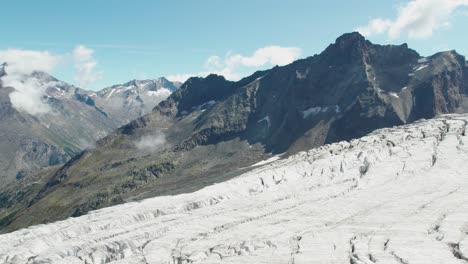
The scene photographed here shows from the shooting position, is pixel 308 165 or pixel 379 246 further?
pixel 308 165

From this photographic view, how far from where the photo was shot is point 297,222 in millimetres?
117750

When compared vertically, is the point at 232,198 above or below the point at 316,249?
above

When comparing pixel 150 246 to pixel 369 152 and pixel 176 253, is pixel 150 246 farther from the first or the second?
pixel 369 152

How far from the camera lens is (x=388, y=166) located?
16962cm

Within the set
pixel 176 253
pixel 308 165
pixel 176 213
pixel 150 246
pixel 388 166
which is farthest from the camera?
pixel 308 165

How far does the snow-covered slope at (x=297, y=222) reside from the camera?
92.2 meters

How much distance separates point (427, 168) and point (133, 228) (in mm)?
107828

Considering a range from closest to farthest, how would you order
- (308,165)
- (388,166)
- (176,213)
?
(176,213) < (388,166) < (308,165)

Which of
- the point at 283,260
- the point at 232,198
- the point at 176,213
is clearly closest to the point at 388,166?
the point at 232,198

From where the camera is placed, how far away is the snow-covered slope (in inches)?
3632

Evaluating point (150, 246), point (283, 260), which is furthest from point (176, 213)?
point (283, 260)

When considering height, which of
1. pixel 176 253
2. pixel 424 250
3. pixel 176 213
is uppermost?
pixel 176 213

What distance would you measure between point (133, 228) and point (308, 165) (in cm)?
8898

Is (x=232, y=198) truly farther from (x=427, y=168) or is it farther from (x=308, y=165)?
(x=427, y=168)
